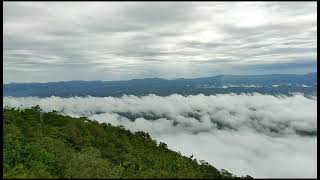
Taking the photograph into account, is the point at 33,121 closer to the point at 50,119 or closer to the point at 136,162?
the point at 50,119

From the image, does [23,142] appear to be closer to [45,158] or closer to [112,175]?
[45,158]

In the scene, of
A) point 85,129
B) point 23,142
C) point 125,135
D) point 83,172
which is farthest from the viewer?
point 125,135

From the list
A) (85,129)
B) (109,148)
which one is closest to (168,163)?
(109,148)

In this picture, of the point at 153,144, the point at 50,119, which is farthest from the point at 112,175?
the point at 153,144

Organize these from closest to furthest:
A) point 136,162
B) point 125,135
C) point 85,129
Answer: point 136,162 < point 85,129 < point 125,135

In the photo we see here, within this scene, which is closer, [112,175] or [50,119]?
[112,175]

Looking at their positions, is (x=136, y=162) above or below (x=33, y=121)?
below
